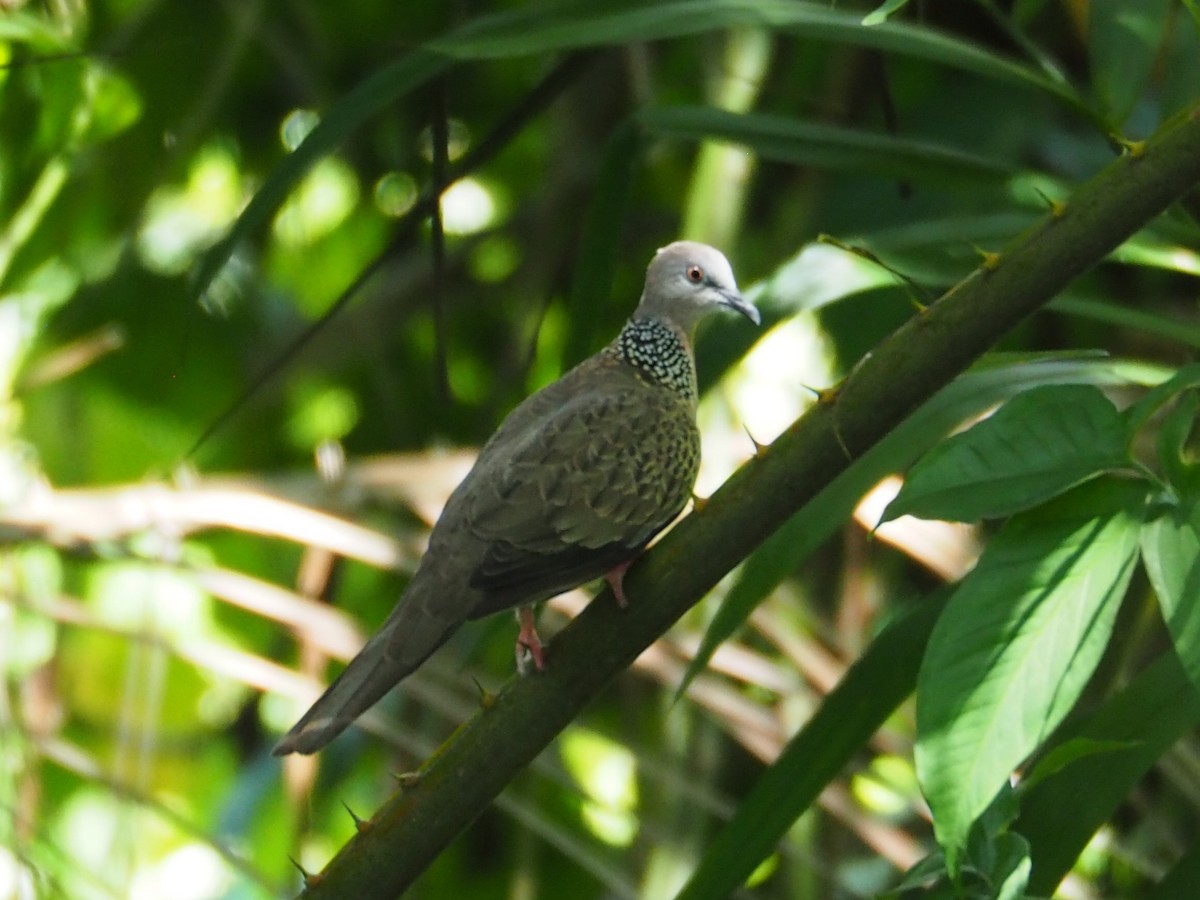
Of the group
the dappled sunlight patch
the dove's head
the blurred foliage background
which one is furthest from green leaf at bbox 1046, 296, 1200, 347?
the dappled sunlight patch

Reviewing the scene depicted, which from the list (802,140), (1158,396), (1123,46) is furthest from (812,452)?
(1123,46)

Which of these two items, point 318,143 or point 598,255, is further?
point 598,255

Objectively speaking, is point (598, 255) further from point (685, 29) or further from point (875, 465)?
point (875, 465)

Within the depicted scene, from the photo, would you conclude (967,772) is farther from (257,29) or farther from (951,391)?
(257,29)

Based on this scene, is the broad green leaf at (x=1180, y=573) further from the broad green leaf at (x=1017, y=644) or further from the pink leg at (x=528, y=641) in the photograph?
the pink leg at (x=528, y=641)

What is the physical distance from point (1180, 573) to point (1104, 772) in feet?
1.26

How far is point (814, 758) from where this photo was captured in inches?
62.2

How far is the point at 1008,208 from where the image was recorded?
2520 millimetres

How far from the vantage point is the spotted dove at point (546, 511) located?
166 centimetres

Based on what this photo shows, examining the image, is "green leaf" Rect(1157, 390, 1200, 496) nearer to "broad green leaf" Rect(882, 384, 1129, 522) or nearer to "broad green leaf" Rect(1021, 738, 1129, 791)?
"broad green leaf" Rect(882, 384, 1129, 522)

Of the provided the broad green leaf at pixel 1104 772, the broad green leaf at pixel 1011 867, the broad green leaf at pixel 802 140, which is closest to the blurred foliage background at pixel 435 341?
the broad green leaf at pixel 802 140

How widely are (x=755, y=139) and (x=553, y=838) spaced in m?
0.91

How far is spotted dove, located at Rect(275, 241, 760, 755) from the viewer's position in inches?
65.5

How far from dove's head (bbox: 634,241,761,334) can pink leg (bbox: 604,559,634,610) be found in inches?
26.0
